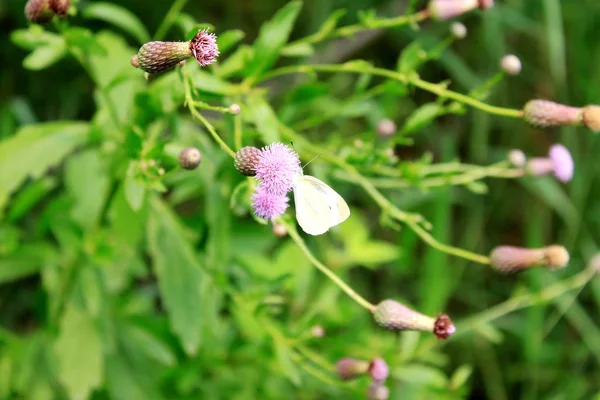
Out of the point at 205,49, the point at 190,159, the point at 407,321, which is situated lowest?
the point at 407,321

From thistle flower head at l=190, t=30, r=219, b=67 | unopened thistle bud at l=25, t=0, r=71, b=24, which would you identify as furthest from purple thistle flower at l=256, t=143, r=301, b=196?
unopened thistle bud at l=25, t=0, r=71, b=24

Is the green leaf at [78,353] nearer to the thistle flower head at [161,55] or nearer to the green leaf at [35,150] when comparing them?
the green leaf at [35,150]

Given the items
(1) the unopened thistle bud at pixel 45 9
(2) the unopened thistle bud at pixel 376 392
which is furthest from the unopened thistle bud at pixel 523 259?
(1) the unopened thistle bud at pixel 45 9

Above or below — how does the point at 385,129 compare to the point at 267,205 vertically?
above

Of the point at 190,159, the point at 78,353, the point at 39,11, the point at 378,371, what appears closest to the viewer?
the point at 190,159

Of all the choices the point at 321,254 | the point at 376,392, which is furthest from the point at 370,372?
the point at 321,254

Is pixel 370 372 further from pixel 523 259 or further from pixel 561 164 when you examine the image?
pixel 561 164
